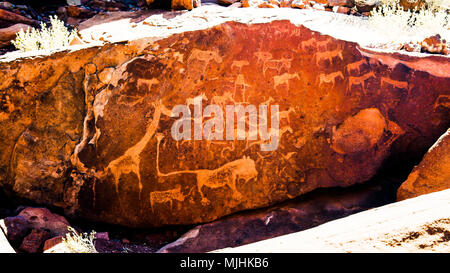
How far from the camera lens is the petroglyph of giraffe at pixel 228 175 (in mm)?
2699

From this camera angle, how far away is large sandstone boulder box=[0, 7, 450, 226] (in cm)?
263

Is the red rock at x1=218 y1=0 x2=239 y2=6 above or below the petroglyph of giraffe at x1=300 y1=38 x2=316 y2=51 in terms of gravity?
above

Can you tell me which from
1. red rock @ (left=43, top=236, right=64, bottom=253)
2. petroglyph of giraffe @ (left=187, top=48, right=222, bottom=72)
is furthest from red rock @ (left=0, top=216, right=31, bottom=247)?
petroglyph of giraffe @ (left=187, top=48, right=222, bottom=72)

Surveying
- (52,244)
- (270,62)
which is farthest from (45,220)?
(270,62)

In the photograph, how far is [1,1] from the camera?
5535 mm

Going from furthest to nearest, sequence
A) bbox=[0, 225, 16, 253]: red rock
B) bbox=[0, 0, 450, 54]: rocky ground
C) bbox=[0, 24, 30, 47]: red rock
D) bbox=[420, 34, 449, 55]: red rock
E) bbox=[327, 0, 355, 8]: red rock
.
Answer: bbox=[327, 0, 355, 8]: red rock, bbox=[0, 0, 450, 54]: rocky ground, bbox=[0, 24, 30, 47]: red rock, bbox=[420, 34, 449, 55]: red rock, bbox=[0, 225, 16, 253]: red rock

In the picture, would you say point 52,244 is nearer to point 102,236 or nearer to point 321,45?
point 102,236

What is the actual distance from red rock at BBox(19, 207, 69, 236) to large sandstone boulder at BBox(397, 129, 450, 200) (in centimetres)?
278

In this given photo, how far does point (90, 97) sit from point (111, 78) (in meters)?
0.25

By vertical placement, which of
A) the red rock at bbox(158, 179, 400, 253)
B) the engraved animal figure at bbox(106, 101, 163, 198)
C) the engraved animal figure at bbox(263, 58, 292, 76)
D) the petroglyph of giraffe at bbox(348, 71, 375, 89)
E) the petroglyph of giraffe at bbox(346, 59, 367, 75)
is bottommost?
the red rock at bbox(158, 179, 400, 253)

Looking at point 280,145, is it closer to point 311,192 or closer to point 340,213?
point 311,192

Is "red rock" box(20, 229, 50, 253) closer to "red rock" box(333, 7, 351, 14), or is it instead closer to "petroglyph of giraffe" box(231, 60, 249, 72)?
"petroglyph of giraffe" box(231, 60, 249, 72)

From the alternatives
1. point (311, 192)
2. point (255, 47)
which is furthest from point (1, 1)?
point (311, 192)
